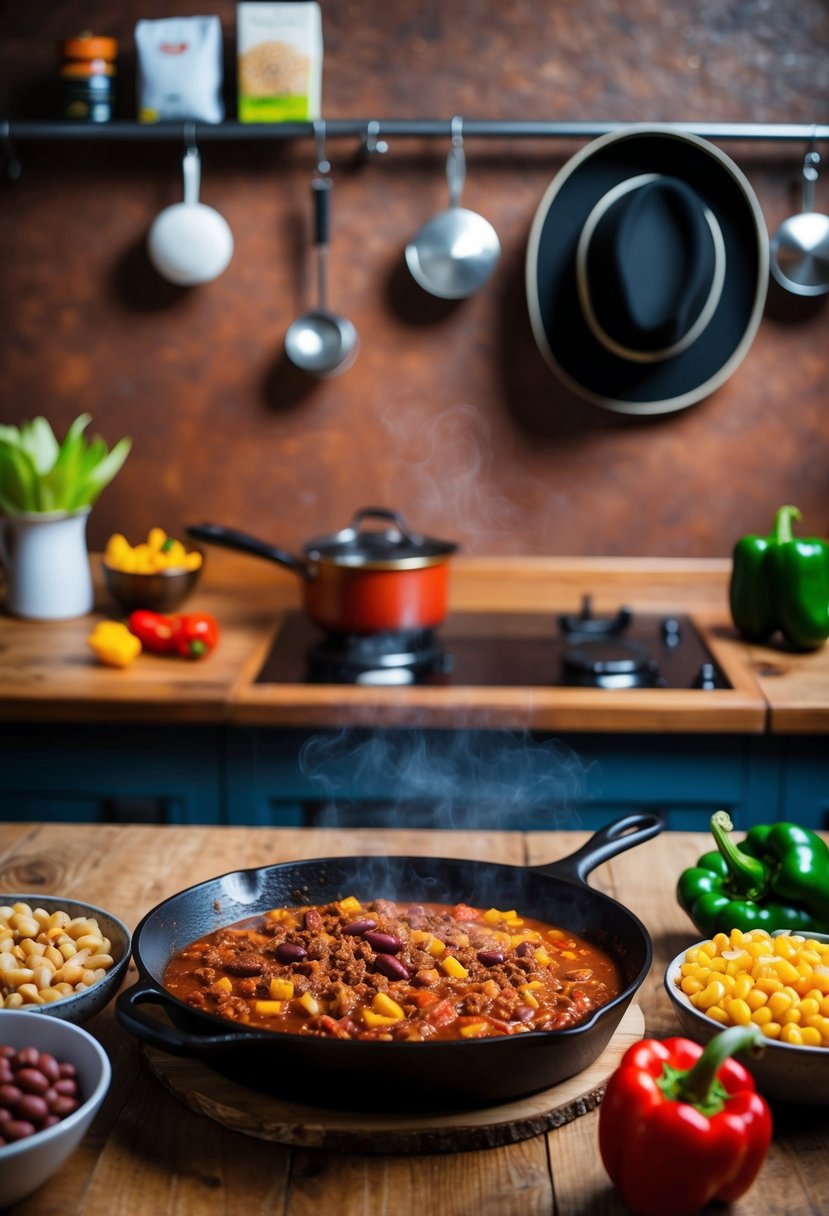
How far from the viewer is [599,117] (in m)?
3.13

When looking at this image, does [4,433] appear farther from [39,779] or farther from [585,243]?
[585,243]

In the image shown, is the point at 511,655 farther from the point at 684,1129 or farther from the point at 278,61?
the point at 684,1129

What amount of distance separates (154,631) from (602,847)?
1.49 metres

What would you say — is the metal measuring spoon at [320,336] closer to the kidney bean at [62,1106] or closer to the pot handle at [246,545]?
the pot handle at [246,545]

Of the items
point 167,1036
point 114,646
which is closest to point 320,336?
point 114,646

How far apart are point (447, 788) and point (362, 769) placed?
180mm

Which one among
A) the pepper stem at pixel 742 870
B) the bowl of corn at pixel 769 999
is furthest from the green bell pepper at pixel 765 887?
the bowl of corn at pixel 769 999

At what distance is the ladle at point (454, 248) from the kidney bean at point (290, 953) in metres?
2.10

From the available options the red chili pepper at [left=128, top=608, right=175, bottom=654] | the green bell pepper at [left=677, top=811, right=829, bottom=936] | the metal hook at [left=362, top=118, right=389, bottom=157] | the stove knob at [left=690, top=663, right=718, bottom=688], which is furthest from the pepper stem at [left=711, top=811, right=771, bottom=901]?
the metal hook at [left=362, top=118, right=389, bottom=157]

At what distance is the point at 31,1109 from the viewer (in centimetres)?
107

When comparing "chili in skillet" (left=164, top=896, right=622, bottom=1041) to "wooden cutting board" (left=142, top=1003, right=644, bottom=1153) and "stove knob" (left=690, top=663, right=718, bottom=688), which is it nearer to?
"wooden cutting board" (left=142, top=1003, right=644, bottom=1153)

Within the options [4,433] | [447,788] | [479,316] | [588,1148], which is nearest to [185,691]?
[447,788]

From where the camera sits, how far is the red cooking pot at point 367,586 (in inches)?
110

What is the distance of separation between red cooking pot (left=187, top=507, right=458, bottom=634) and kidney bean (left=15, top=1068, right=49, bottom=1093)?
175 centimetres
